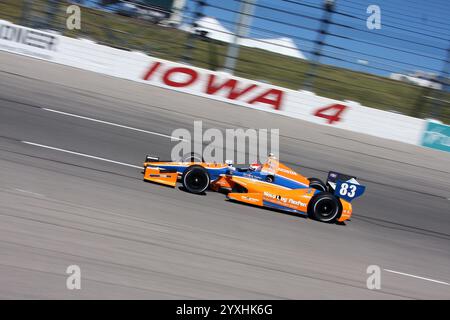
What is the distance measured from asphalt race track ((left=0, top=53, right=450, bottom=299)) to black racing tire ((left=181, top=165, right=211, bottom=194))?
0.12 m

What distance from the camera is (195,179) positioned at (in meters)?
8.20

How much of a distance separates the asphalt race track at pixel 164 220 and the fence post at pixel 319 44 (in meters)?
1.65

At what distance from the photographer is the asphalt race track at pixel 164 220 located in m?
5.67

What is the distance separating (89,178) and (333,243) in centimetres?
342

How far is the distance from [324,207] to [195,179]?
1864mm

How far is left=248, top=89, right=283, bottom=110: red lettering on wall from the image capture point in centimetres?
1379

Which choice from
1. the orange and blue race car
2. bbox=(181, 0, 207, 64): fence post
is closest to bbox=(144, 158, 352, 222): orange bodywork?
the orange and blue race car

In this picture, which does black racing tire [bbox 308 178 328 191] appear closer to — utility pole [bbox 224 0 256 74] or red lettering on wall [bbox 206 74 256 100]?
red lettering on wall [bbox 206 74 256 100]

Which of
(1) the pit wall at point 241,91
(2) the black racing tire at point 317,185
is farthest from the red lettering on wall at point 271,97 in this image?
(2) the black racing tire at point 317,185

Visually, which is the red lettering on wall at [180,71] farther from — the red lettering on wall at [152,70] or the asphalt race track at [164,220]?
the asphalt race track at [164,220]

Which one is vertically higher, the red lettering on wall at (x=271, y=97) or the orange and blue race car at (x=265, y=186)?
the red lettering on wall at (x=271, y=97)

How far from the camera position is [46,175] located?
786cm

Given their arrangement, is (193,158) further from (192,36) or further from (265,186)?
(192,36)

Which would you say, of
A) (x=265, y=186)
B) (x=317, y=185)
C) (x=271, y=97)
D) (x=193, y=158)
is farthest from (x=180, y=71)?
(x=265, y=186)
